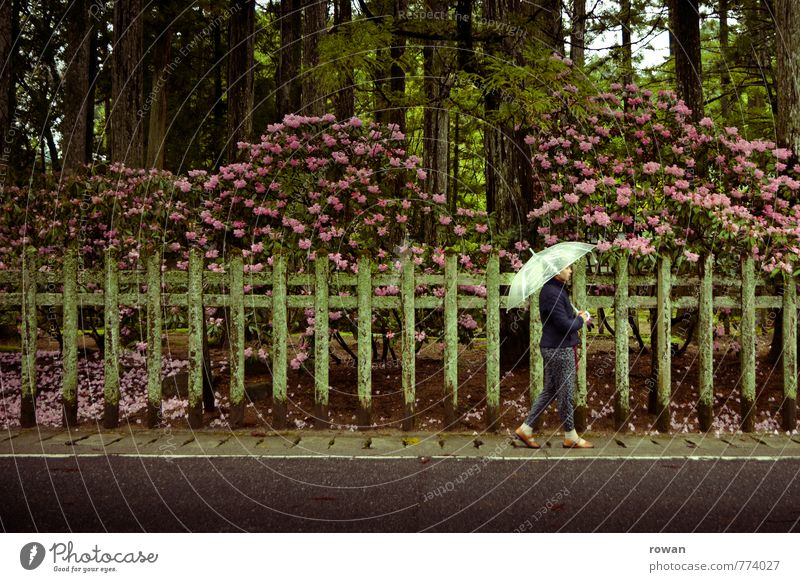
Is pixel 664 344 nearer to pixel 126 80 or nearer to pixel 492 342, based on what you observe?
pixel 492 342

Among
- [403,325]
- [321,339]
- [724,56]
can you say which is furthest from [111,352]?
[724,56]

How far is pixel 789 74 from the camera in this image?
8500mm

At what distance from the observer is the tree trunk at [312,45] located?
12.2 m

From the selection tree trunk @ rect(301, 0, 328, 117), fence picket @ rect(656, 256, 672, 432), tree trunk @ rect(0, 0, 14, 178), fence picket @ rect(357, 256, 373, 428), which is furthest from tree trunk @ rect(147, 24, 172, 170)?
fence picket @ rect(656, 256, 672, 432)

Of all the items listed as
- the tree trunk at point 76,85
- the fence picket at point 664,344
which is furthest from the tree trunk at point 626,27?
the tree trunk at point 76,85

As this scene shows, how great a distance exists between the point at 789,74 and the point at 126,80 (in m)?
11.3

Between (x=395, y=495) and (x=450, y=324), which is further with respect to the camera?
(x=450, y=324)

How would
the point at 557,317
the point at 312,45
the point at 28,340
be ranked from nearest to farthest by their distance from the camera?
the point at 557,317 → the point at 28,340 → the point at 312,45

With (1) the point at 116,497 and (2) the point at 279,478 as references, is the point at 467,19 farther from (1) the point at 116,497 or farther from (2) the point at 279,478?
(1) the point at 116,497

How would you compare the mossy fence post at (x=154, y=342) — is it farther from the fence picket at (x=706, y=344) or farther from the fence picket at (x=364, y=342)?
the fence picket at (x=706, y=344)

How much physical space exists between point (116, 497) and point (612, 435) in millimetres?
4431

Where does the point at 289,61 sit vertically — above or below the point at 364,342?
above

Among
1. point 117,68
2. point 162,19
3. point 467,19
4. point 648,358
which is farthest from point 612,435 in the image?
point 162,19

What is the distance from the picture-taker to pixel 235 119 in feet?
50.4
